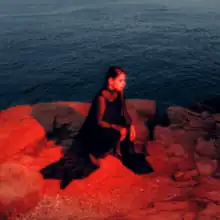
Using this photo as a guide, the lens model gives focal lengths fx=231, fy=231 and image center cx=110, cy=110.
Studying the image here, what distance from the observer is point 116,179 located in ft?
17.9

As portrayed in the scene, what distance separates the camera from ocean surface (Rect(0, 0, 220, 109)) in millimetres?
12422

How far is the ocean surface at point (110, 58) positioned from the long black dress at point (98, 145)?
19.0 ft

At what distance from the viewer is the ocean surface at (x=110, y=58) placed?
40.8 ft

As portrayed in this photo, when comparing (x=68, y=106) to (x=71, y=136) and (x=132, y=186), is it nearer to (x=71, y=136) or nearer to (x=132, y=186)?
(x=71, y=136)

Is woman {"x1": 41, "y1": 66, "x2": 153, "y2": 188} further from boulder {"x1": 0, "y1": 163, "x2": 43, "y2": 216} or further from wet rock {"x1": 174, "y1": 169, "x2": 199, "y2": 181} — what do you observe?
wet rock {"x1": 174, "y1": 169, "x2": 199, "y2": 181}

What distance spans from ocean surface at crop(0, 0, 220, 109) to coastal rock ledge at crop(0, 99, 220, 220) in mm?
4225

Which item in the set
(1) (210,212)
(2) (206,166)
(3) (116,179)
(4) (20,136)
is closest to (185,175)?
(2) (206,166)

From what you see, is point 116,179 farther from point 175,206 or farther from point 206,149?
point 206,149

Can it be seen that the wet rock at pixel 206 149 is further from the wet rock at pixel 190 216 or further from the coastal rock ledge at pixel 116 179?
the wet rock at pixel 190 216

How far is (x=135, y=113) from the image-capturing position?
27.9 ft

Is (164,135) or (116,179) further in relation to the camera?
(164,135)

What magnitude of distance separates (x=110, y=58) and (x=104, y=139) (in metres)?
11.9

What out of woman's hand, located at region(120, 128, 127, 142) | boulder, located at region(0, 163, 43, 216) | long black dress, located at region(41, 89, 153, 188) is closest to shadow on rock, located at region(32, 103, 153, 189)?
long black dress, located at region(41, 89, 153, 188)

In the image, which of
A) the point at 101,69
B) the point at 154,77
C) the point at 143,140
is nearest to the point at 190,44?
the point at 154,77
